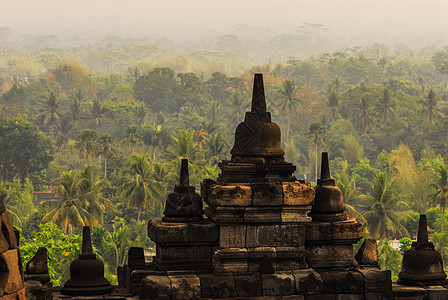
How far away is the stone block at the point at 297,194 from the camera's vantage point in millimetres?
15594

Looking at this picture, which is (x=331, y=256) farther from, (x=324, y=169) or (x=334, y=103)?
(x=334, y=103)

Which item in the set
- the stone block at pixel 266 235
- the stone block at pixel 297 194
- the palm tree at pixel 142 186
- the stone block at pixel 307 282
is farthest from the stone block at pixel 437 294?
the palm tree at pixel 142 186

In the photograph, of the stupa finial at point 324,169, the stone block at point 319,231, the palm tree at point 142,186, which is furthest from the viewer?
the palm tree at point 142,186

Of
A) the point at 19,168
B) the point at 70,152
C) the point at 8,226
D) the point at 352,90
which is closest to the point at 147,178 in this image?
the point at 19,168

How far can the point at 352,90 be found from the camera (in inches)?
5556

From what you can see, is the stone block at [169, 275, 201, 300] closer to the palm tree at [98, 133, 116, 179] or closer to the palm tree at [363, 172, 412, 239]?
the palm tree at [363, 172, 412, 239]

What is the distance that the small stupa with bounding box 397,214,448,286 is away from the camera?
1733 cm

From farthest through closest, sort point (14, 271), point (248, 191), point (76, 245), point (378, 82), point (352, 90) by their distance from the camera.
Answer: point (378, 82) < point (352, 90) < point (76, 245) < point (248, 191) < point (14, 271)

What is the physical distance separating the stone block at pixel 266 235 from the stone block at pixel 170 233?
1203mm

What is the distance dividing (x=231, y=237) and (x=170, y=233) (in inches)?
39.5

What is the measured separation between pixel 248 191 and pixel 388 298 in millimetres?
3109

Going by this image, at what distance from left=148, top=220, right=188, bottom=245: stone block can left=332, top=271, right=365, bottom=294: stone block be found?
263 centimetres

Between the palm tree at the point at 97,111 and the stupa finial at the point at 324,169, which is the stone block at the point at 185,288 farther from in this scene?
the palm tree at the point at 97,111

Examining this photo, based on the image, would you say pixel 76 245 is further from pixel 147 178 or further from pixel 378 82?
pixel 378 82
